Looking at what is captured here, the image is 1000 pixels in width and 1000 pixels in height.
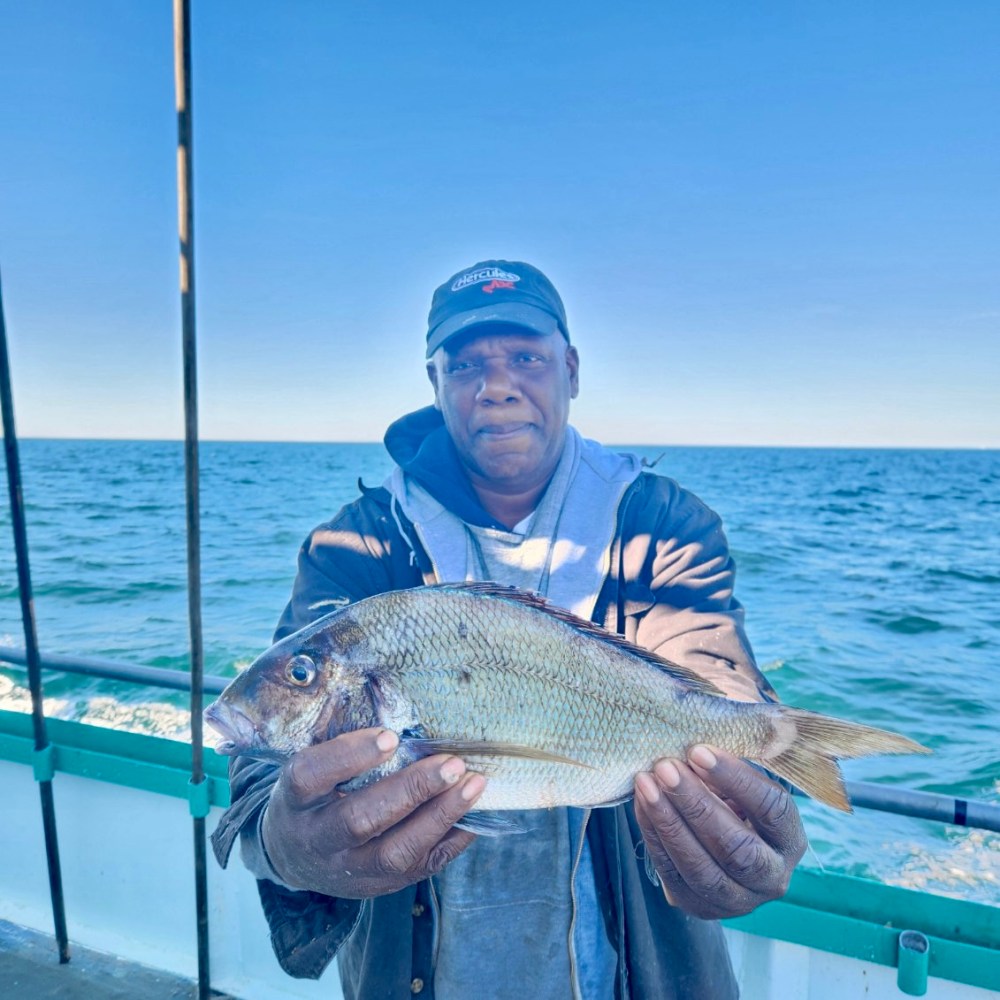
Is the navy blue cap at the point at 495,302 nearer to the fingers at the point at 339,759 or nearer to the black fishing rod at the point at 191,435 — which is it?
the black fishing rod at the point at 191,435

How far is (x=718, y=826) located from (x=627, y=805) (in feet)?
1.70

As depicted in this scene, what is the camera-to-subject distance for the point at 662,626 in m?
2.03

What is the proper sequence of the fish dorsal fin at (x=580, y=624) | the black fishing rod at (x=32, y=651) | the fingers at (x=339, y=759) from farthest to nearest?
1. the black fishing rod at (x=32, y=651)
2. the fish dorsal fin at (x=580, y=624)
3. the fingers at (x=339, y=759)

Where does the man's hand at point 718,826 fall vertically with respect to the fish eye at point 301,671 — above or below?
below

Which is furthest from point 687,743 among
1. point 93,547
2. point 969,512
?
point 969,512

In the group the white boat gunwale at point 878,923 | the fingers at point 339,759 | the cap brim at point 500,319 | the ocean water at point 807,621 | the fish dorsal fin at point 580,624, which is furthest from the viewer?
the ocean water at point 807,621

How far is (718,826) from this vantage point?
158 centimetres

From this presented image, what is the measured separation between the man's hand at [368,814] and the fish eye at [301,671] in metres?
0.17

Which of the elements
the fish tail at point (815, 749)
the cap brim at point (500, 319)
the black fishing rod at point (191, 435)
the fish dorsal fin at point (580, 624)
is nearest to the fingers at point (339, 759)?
the fish dorsal fin at point (580, 624)

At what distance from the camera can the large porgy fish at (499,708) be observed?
163cm

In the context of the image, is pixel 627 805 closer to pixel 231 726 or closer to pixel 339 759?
pixel 339 759

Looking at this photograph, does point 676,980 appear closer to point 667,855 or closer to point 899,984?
point 667,855

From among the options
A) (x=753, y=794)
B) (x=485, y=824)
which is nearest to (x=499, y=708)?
(x=485, y=824)

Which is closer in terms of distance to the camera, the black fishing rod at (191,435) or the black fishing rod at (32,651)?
the black fishing rod at (191,435)
